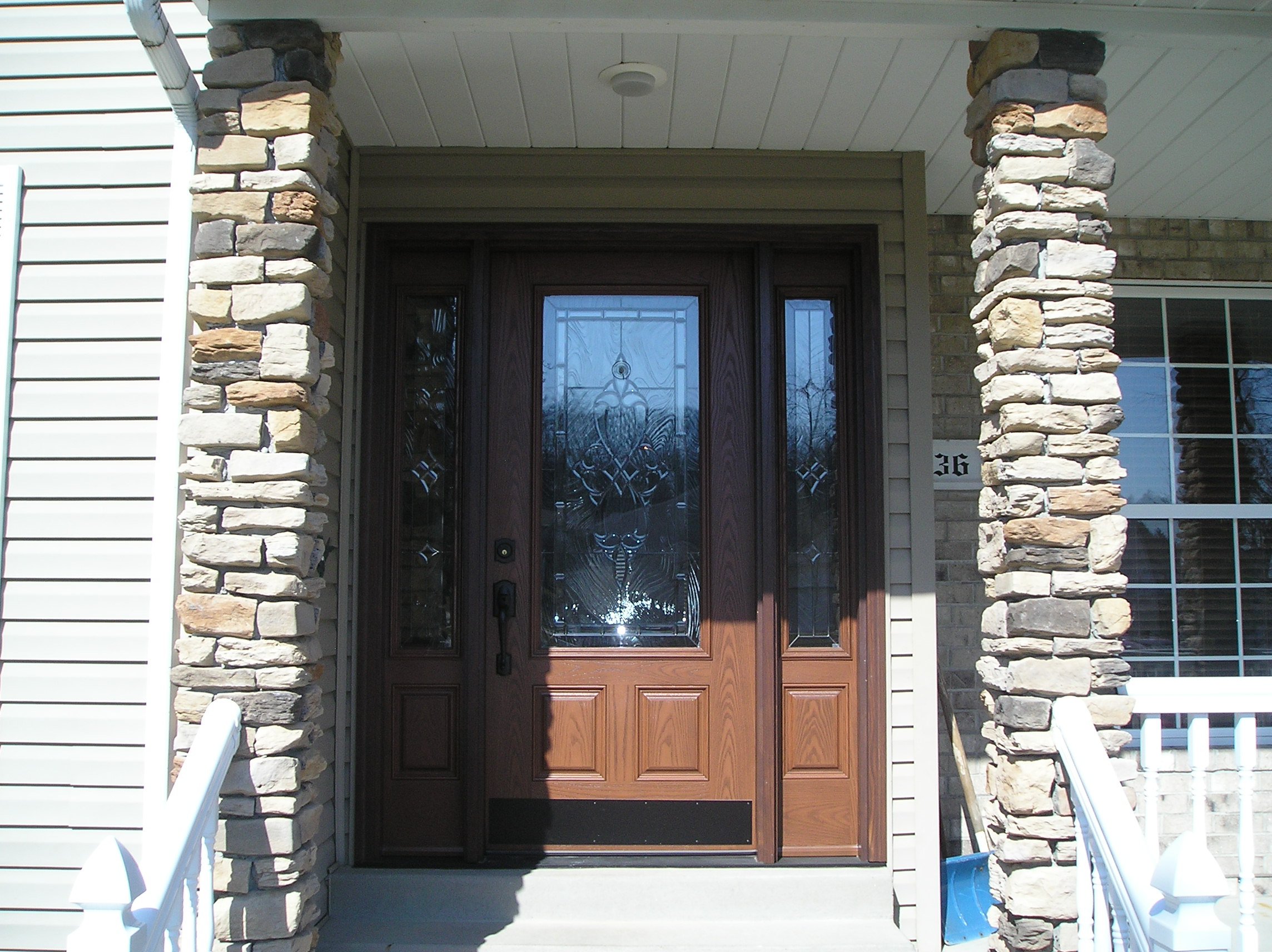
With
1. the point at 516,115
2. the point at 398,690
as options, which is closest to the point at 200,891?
the point at 398,690

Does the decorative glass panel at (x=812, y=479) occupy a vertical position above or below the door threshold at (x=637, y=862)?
above

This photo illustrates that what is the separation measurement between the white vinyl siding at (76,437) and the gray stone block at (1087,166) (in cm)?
241

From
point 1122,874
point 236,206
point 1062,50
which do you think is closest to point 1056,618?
point 1122,874

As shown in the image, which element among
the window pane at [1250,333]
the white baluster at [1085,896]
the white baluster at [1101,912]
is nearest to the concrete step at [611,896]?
the white baluster at [1085,896]

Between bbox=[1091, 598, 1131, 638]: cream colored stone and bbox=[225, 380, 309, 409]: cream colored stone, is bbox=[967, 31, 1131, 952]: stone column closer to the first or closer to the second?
bbox=[1091, 598, 1131, 638]: cream colored stone

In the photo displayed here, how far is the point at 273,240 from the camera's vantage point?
2.31 meters

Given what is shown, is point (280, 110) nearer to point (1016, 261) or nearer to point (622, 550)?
point (622, 550)

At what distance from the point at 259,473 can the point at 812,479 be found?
189cm

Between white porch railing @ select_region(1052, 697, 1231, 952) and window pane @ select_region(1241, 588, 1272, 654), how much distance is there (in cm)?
200

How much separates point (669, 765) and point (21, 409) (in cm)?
229

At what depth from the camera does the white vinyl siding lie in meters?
2.62

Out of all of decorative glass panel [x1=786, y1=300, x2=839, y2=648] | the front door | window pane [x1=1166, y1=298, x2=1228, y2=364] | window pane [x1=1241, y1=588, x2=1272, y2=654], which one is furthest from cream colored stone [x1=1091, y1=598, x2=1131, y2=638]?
window pane [x1=1166, y1=298, x2=1228, y2=364]

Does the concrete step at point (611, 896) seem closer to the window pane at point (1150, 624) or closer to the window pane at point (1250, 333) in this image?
the window pane at point (1150, 624)

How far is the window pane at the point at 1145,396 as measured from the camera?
3.86 m
